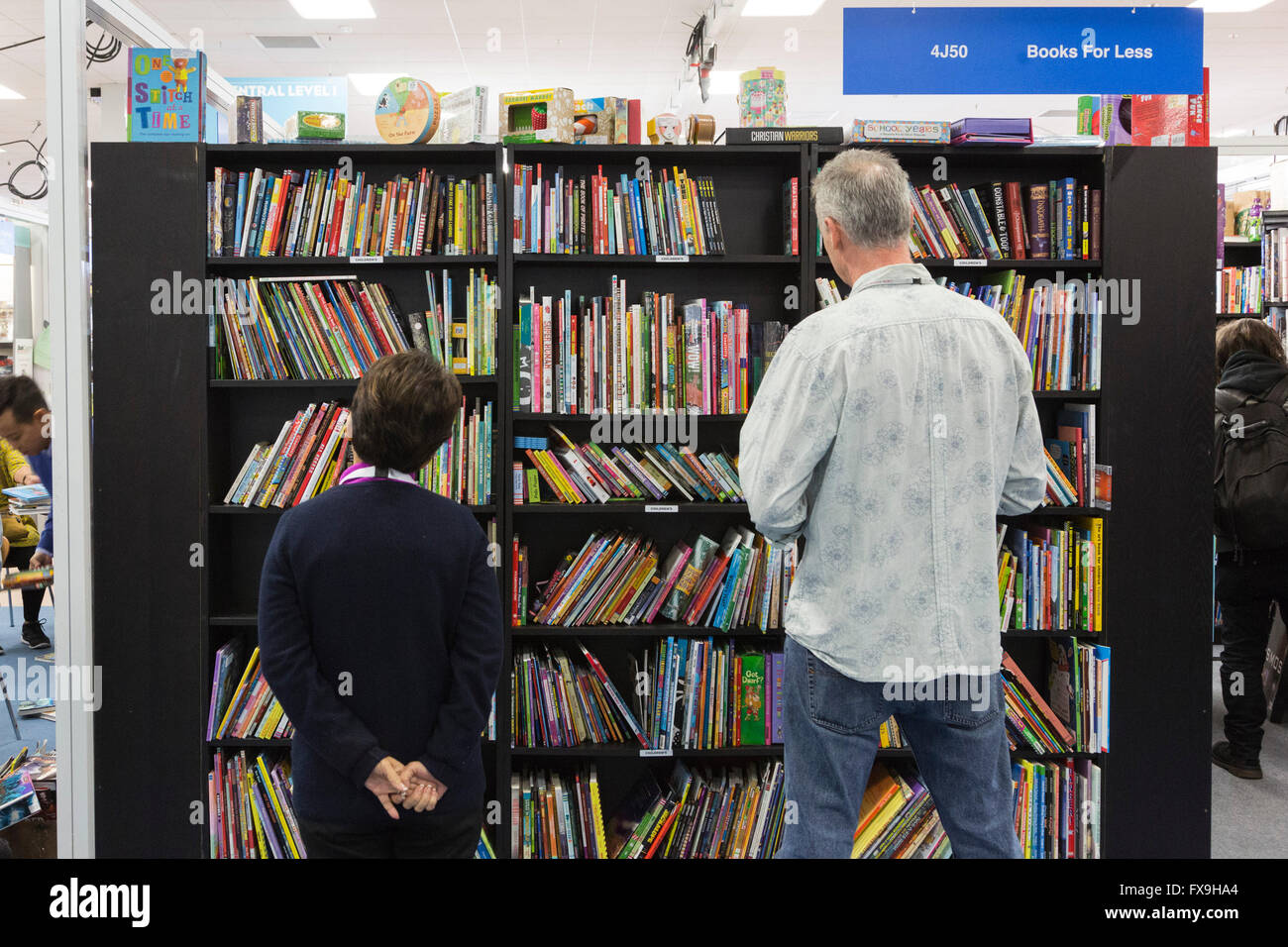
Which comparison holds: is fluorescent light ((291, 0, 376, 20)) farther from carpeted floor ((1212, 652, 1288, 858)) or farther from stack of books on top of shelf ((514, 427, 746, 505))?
carpeted floor ((1212, 652, 1288, 858))

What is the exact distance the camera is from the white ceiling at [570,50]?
6465 millimetres

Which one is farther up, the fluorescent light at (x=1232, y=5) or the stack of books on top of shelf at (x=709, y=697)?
the fluorescent light at (x=1232, y=5)

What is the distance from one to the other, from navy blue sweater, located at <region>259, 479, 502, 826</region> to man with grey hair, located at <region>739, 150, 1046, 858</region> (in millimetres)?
559

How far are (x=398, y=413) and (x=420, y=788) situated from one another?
0.62 m

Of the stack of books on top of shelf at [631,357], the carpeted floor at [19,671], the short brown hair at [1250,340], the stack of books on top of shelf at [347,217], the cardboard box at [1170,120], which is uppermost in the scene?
the cardboard box at [1170,120]

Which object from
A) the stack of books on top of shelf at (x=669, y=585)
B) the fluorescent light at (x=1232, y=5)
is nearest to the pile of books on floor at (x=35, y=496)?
the stack of books on top of shelf at (x=669, y=585)

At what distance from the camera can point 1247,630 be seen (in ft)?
12.1

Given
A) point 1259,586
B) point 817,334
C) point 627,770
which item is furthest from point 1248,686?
point 817,334

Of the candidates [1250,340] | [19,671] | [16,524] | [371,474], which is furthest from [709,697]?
[19,671]

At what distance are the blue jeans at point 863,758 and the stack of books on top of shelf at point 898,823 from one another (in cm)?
104

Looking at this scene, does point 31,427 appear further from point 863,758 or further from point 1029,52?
point 1029,52

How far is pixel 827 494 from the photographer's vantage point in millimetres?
1680

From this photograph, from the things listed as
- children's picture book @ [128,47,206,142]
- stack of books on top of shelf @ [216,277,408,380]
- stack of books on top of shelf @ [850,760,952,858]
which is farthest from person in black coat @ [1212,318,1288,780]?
children's picture book @ [128,47,206,142]

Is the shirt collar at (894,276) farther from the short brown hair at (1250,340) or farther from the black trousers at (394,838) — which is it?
the short brown hair at (1250,340)
